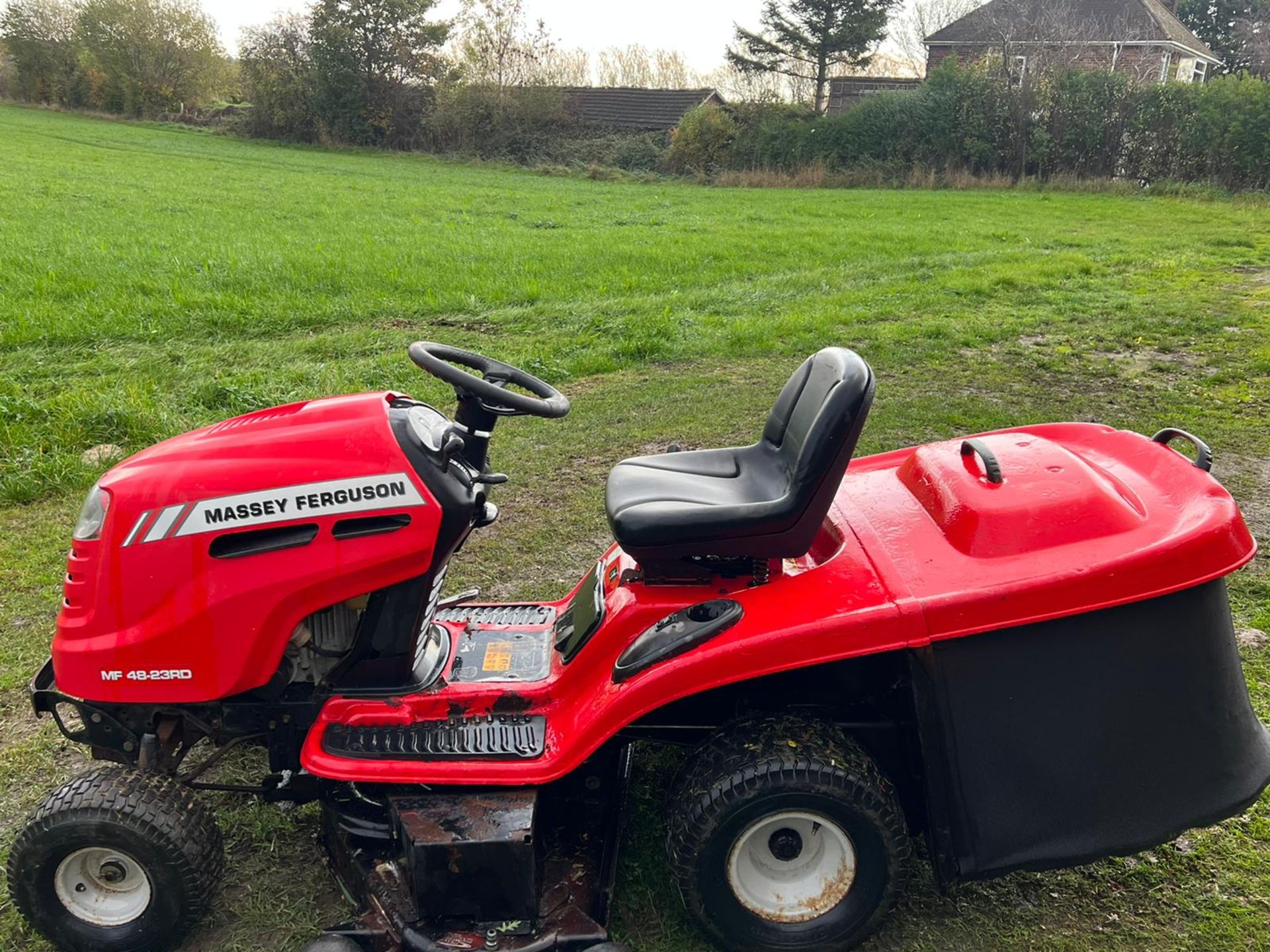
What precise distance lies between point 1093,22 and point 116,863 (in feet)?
109

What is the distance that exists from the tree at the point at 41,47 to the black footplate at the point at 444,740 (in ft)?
164

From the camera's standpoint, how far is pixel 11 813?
2633 millimetres

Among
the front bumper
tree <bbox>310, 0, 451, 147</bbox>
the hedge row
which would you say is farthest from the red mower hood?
tree <bbox>310, 0, 451, 147</bbox>

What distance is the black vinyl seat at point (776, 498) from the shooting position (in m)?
2.19

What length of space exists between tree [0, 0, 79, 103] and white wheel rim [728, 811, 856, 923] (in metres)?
50.7

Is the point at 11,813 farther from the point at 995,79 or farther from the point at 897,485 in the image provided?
the point at 995,79

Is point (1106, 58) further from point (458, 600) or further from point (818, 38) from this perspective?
point (458, 600)

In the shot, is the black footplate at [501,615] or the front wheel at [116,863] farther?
the black footplate at [501,615]

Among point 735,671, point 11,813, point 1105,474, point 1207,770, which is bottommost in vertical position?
point 11,813

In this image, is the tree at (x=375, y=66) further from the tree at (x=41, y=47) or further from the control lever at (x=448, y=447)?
the control lever at (x=448, y=447)

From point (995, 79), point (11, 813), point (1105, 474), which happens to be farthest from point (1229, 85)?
point (11, 813)

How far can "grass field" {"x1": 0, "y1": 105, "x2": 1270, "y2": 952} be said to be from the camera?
241 cm

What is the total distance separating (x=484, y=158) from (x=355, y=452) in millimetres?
29489

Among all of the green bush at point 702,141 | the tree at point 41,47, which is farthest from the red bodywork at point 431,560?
the tree at point 41,47
